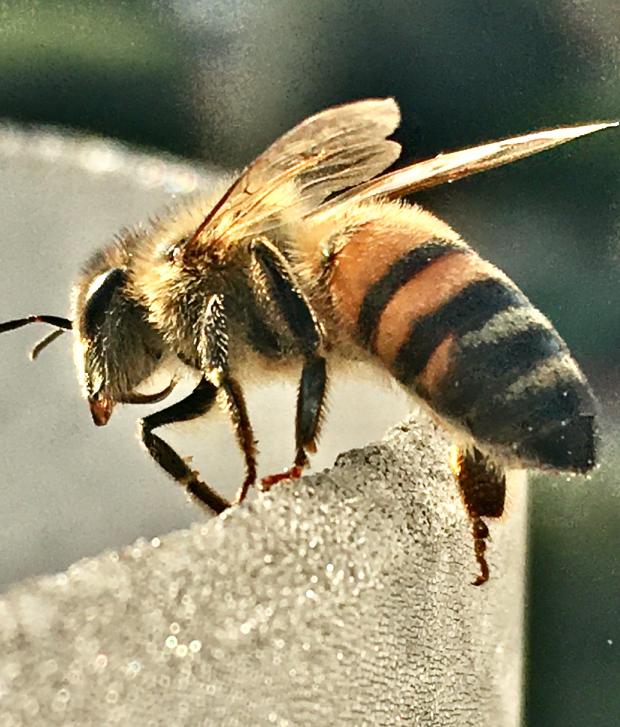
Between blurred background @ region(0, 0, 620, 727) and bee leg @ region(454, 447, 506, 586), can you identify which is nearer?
bee leg @ region(454, 447, 506, 586)

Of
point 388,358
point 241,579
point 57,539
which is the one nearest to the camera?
point 241,579

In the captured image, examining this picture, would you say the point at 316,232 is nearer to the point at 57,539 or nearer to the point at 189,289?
the point at 189,289

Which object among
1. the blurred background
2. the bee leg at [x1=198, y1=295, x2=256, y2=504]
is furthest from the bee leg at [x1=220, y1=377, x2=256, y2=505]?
the blurred background

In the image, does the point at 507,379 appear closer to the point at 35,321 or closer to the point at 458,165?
the point at 458,165

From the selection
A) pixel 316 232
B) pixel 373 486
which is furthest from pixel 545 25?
pixel 373 486

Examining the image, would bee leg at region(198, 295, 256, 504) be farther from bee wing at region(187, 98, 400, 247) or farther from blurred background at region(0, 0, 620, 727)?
blurred background at region(0, 0, 620, 727)

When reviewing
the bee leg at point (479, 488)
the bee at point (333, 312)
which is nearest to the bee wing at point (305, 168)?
the bee at point (333, 312)

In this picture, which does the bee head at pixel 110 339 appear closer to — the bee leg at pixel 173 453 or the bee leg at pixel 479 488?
the bee leg at pixel 173 453

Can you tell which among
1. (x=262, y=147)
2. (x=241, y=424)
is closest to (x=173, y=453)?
(x=241, y=424)
